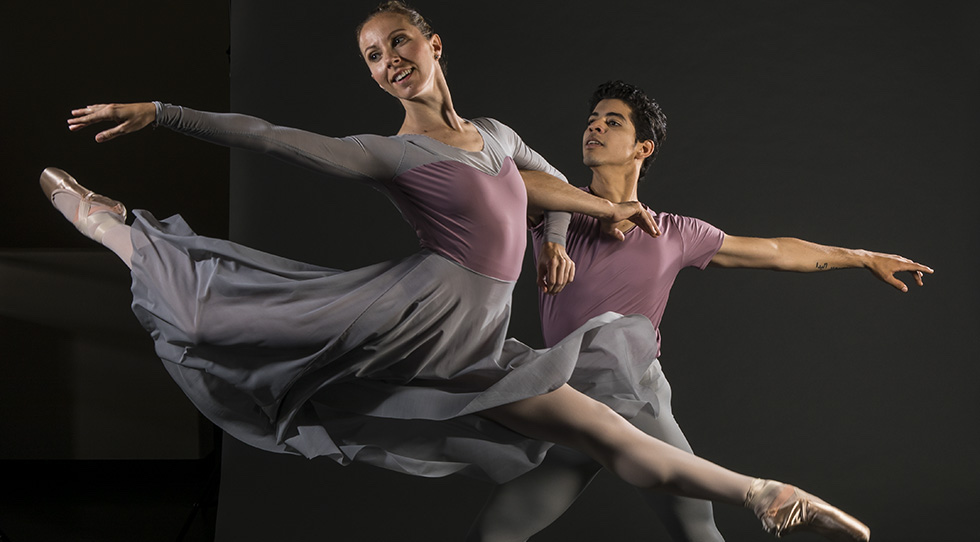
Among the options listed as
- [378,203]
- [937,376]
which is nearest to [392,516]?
[378,203]

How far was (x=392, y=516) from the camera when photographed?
372 centimetres

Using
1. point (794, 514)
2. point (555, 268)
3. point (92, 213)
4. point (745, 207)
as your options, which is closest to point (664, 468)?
point (794, 514)

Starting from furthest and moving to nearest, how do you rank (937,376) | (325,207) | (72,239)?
(72,239) < (937,376) < (325,207)

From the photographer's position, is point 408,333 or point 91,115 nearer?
point 91,115

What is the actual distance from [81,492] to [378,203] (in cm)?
205

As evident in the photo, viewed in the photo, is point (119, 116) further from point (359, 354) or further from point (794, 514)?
point (794, 514)

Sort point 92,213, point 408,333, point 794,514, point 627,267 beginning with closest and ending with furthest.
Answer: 1. point 794,514
2. point 408,333
3. point 92,213
4. point 627,267

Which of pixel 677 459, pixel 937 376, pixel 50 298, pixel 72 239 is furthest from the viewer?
pixel 72 239

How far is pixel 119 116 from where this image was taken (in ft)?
5.57

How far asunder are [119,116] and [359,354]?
0.69m

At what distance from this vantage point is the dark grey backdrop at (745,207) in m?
3.55

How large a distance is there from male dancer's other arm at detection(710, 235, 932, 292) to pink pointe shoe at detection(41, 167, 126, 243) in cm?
159

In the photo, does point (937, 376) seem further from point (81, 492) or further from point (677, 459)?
point (81, 492)

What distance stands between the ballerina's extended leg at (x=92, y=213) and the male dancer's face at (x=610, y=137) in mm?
1204
